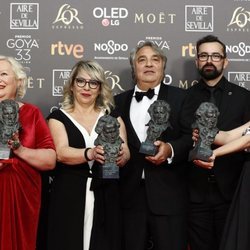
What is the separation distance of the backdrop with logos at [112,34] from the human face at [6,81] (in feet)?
2.98

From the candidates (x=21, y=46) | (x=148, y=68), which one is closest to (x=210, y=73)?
(x=148, y=68)

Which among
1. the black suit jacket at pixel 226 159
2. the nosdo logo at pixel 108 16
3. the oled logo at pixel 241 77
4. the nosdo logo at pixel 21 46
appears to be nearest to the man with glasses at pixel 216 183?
the black suit jacket at pixel 226 159

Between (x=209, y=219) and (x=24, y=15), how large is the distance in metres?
2.00

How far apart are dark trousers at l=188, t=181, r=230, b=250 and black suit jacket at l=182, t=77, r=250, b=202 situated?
4 cm

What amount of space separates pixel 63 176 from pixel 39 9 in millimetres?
1507

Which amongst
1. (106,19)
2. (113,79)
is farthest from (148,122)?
(106,19)

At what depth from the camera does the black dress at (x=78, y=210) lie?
2.88m

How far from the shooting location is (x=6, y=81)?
9.59 ft

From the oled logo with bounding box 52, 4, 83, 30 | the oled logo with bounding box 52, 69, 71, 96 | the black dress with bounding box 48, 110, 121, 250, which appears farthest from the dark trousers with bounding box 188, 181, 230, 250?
the oled logo with bounding box 52, 4, 83, 30

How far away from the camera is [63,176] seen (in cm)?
295

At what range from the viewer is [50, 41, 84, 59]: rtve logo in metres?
3.88

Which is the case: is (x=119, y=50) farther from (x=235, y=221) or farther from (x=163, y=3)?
(x=235, y=221)

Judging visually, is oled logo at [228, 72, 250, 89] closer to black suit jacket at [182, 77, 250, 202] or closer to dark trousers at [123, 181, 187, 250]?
black suit jacket at [182, 77, 250, 202]

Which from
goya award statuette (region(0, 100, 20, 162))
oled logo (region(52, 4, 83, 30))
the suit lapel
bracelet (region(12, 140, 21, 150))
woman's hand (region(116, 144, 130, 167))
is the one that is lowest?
woman's hand (region(116, 144, 130, 167))
